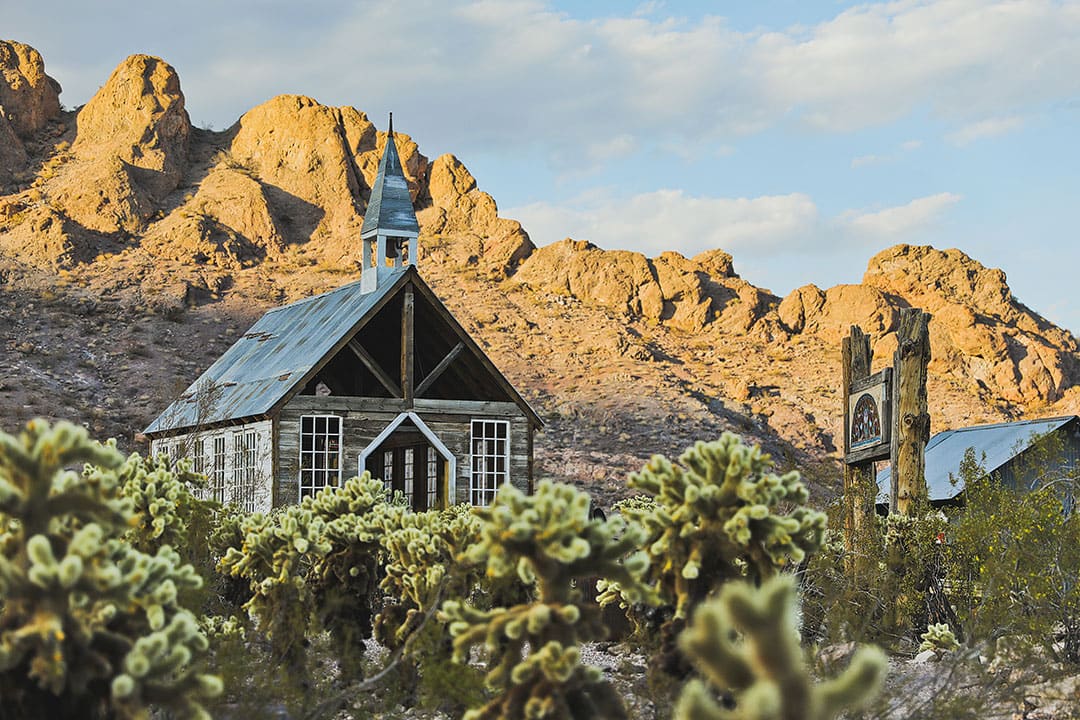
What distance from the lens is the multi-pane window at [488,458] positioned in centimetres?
1892

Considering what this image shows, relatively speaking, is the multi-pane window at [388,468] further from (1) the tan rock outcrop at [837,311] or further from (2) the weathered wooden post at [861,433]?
(1) the tan rock outcrop at [837,311]

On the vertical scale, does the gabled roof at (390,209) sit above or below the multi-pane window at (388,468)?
above

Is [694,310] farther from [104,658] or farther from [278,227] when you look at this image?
[104,658]

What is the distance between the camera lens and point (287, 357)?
19.2 metres

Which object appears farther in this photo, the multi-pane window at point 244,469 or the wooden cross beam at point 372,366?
the multi-pane window at point 244,469

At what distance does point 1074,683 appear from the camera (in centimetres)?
926

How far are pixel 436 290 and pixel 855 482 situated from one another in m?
39.7

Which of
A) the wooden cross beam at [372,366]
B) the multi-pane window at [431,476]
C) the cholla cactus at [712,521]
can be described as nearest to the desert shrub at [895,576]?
the cholla cactus at [712,521]

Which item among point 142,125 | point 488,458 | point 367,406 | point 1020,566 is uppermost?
point 142,125

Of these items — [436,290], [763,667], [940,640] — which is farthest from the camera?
[436,290]

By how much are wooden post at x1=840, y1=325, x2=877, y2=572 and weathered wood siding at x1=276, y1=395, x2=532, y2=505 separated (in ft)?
19.9

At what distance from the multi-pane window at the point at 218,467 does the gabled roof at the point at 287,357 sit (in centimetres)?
45

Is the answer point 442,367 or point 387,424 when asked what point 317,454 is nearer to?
point 387,424

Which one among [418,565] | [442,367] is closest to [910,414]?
[418,565]
